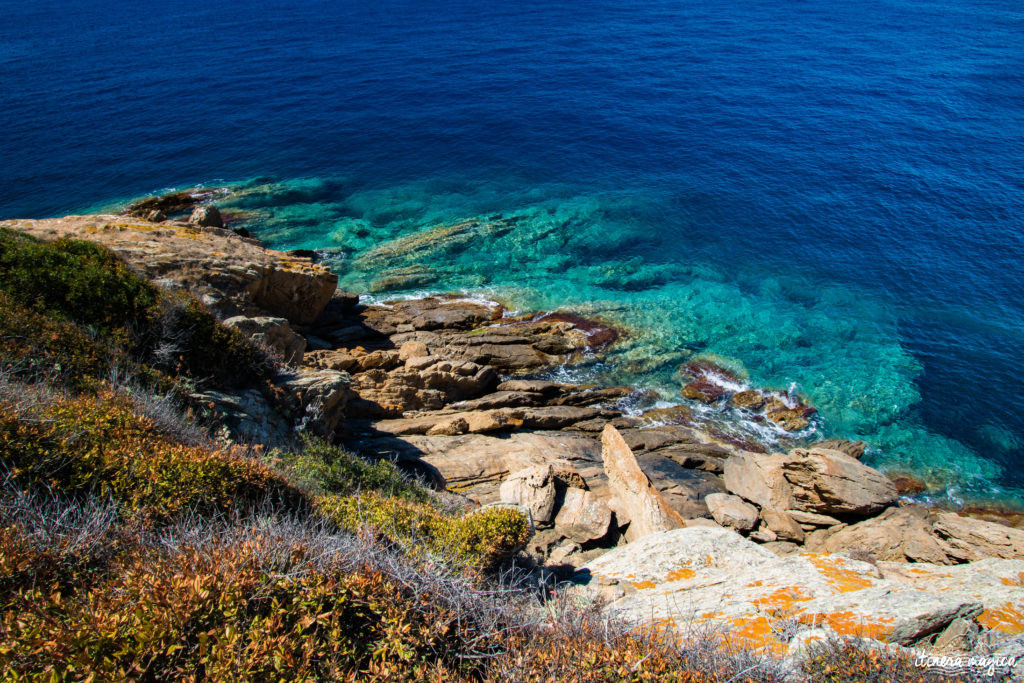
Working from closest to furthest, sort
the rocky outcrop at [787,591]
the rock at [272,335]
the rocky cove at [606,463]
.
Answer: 1. the rocky outcrop at [787,591]
2. the rocky cove at [606,463]
3. the rock at [272,335]

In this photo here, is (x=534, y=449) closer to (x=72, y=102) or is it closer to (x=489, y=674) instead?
(x=489, y=674)

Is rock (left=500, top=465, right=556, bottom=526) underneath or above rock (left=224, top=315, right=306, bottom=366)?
underneath

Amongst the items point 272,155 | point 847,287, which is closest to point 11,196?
point 272,155

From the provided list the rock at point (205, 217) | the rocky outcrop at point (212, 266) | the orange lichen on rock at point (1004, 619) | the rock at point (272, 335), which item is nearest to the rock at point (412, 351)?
the rocky outcrop at point (212, 266)

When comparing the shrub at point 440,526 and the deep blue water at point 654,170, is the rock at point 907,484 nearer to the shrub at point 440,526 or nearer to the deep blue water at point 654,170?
the deep blue water at point 654,170

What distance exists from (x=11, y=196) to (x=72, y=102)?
2083 cm

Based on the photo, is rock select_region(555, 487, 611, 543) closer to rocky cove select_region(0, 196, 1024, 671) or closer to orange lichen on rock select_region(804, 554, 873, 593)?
rocky cove select_region(0, 196, 1024, 671)

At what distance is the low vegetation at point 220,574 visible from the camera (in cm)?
494

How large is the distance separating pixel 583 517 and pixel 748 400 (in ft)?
48.2

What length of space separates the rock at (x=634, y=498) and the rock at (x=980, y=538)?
7.39 metres

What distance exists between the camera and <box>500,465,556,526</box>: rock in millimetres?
13461

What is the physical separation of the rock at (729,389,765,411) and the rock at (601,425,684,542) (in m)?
10.0

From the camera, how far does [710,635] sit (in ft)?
23.4

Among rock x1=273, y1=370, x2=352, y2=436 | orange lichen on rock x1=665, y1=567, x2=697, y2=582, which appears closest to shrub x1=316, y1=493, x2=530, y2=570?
orange lichen on rock x1=665, y1=567, x2=697, y2=582
